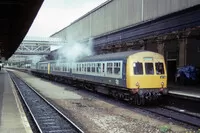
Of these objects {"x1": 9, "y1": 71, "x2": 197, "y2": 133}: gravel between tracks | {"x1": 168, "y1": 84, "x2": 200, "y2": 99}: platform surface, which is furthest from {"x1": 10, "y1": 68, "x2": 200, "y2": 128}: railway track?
{"x1": 168, "y1": 84, "x2": 200, "y2": 99}: platform surface

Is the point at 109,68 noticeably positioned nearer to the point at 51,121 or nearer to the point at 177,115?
the point at 177,115

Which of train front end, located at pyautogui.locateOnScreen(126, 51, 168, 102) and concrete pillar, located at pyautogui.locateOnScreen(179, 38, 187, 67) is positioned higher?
concrete pillar, located at pyautogui.locateOnScreen(179, 38, 187, 67)

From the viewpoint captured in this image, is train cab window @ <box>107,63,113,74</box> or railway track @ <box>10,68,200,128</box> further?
train cab window @ <box>107,63,113,74</box>

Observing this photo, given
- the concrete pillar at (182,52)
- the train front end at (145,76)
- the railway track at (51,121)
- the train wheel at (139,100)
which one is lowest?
the railway track at (51,121)

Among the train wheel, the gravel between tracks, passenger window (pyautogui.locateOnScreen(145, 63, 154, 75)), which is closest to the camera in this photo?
→ the gravel between tracks

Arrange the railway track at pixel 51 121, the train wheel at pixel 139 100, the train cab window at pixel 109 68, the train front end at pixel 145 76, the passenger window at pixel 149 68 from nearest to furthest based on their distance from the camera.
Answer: the railway track at pixel 51 121 → the train front end at pixel 145 76 → the train wheel at pixel 139 100 → the passenger window at pixel 149 68 → the train cab window at pixel 109 68

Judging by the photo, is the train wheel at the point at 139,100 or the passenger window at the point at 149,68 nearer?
the train wheel at the point at 139,100

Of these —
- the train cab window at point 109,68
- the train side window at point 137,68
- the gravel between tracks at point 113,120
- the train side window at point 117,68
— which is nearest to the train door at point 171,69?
the train cab window at point 109,68

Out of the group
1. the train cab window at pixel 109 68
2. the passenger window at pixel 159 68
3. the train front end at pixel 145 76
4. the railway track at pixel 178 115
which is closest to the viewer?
the railway track at pixel 178 115

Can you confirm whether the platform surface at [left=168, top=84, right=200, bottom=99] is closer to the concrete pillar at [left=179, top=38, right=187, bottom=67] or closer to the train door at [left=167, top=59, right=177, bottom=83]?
the concrete pillar at [left=179, top=38, right=187, bottom=67]

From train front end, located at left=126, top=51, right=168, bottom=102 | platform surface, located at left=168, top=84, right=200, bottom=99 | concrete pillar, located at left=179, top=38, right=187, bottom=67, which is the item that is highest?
concrete pillar, located at left=179, top=38, right=187, bottom=67

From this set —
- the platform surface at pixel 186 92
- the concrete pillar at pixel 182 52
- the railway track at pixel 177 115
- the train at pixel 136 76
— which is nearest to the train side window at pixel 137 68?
the train at pixel 136 76

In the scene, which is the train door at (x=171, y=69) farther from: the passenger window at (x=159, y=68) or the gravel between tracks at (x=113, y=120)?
the gravel between tracks at (x=113, y=120)

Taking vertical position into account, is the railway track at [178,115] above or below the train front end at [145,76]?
below
